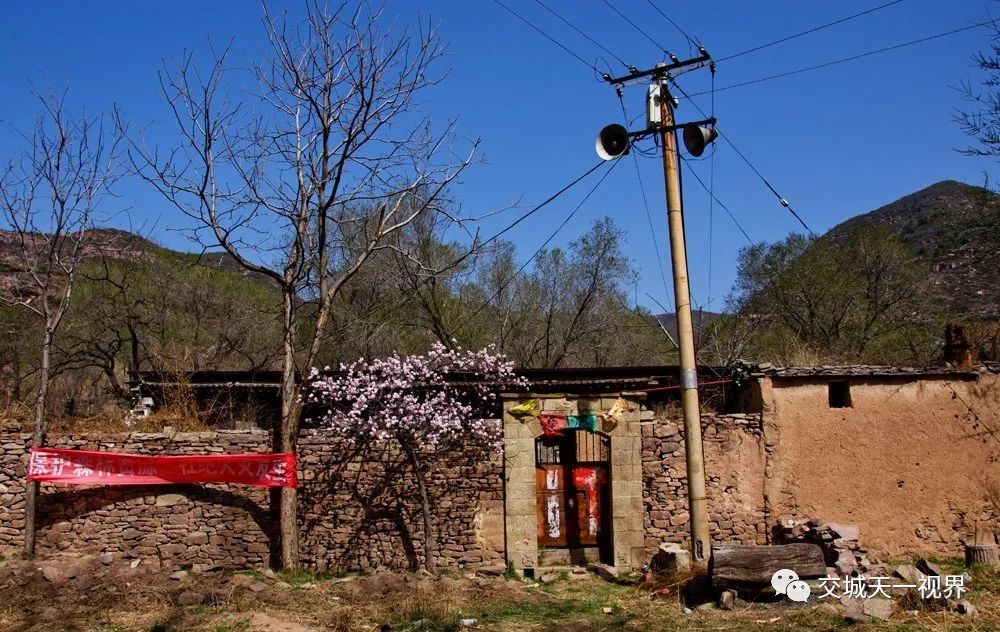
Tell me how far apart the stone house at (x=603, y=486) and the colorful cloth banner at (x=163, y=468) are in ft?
0.83

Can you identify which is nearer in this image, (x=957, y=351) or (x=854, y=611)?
(x=854, y=611)

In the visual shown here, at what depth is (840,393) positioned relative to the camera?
48.2 feet

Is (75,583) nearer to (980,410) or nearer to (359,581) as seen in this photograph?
(359,581)

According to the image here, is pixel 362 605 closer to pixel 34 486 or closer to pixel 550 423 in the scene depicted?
pixel 550 423

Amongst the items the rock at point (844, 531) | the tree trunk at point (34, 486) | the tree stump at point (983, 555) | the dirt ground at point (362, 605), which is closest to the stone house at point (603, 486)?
the tree trunk at point (34, 486)

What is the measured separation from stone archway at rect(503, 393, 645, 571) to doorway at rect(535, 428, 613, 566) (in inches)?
9.2

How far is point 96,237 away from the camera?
16.6 m

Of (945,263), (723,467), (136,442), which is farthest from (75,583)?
(945,263)

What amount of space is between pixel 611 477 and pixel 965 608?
5.92 metres

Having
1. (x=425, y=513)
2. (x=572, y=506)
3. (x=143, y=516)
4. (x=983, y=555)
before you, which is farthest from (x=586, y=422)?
(x=143, y=516)

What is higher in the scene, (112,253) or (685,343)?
(112,253)

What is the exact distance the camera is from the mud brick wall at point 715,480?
14016 mm

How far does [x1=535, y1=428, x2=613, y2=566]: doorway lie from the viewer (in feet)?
46.4

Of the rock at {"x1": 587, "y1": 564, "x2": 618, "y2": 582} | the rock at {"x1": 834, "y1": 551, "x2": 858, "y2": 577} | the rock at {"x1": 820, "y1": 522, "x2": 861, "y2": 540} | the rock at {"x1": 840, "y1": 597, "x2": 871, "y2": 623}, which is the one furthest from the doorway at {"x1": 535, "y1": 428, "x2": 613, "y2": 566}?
the rock at {"x1": 840, "y1": 597, "x2": 871, "y2": 623}
